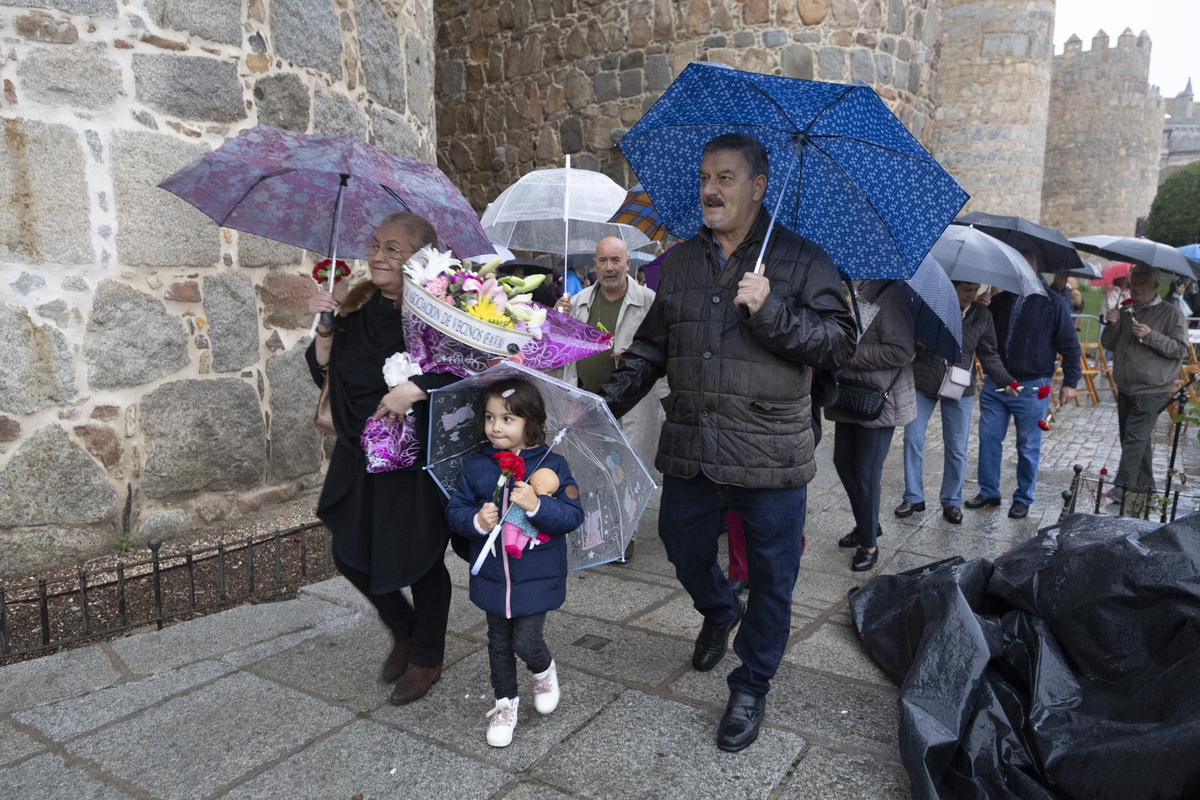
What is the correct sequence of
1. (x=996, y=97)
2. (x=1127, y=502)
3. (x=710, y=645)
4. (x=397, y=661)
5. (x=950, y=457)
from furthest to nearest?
(x=996, y=97), (x=950, y=457), (x=1127, y=502), (x=710, y=645), (x=397, y=661)

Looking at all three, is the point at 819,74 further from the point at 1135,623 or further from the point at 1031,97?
the point at 1031,97

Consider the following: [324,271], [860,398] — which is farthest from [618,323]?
[324,271]

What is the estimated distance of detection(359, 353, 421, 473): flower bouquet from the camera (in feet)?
8.45

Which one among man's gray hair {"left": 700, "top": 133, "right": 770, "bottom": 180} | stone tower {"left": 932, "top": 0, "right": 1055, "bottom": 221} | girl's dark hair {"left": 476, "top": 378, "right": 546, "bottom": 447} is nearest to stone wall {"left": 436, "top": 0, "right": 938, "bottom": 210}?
man's gray hair {"left": 700, "top": 133, "right": 770, "bottom": 180}

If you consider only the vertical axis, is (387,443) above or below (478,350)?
below

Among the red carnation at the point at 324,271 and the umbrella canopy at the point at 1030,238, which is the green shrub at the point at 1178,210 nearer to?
the umbrella canopy at the point at 1030,238

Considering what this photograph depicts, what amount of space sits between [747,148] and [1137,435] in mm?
4950

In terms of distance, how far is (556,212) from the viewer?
4.89m

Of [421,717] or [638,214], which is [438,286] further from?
[638,214]

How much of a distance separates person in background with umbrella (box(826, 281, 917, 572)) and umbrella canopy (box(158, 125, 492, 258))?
92.3 inches

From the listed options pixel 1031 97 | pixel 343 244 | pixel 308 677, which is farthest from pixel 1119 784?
pixel 1031 97

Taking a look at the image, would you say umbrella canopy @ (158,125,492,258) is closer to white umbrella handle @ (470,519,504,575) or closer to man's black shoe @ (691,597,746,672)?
white umbrella handle @ (470,519,504,575)

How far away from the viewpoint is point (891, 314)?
4594mm

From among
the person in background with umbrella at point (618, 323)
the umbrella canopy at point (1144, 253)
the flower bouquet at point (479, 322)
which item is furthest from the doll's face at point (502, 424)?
the umbrella canopy at point (1144, 253)
